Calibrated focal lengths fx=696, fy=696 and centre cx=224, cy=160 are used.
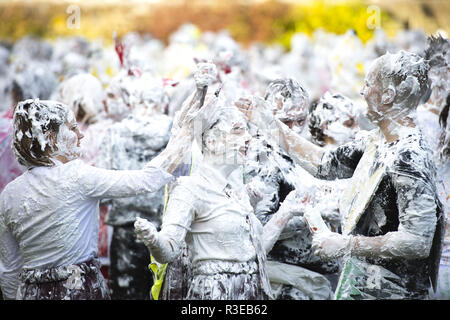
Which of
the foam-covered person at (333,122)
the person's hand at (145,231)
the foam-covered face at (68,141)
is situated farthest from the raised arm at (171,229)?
the foam-covered person at (333,122)

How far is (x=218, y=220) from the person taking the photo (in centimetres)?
356

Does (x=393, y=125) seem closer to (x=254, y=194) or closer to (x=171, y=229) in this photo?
(x=254, y=194)

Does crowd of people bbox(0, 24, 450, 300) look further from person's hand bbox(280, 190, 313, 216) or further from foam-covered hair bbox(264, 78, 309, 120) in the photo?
foam-covered hair bbox(264, 78, 309, 120)

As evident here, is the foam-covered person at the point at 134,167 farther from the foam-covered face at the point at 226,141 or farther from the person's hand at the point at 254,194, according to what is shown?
the foam-covered face at the point at 226,141

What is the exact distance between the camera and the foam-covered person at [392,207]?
3.42 meters

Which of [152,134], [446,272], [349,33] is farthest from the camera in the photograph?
[349,33]

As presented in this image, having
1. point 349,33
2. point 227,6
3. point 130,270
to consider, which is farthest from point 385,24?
point 130,270

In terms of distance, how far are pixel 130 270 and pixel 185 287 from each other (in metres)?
2.06

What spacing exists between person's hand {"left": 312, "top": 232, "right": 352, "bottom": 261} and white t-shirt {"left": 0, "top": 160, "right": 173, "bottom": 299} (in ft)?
2.94

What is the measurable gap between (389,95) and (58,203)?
1834 mm

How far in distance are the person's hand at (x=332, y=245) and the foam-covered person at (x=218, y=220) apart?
0.32m

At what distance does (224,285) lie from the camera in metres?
3.55

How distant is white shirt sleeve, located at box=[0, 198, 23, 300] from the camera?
384 cm
